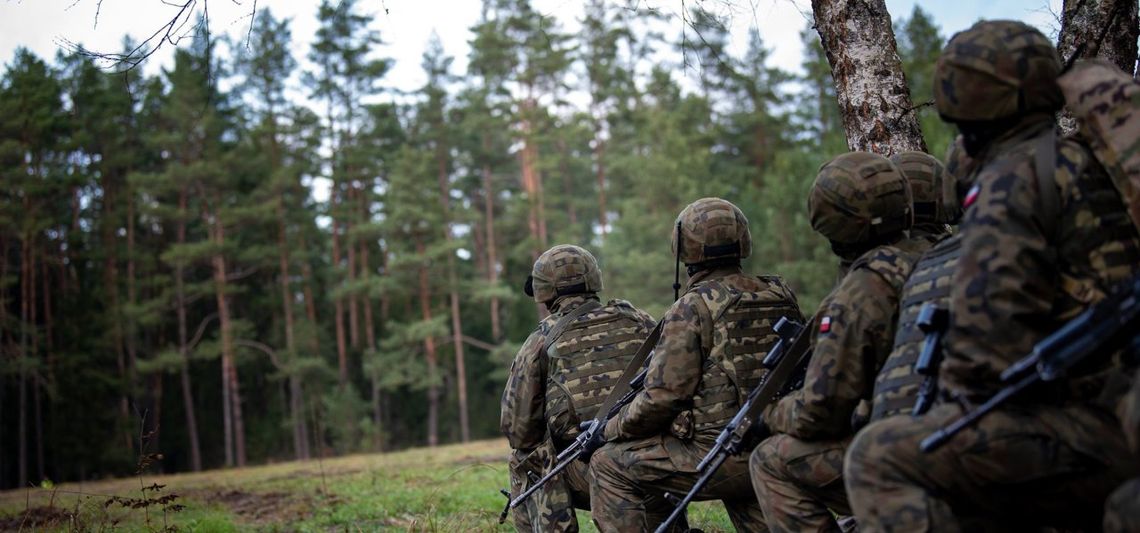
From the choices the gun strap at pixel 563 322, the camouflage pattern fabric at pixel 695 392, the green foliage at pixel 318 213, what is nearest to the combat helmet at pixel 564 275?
the gun strap at pixel 563 322

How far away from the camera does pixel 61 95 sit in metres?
38.9

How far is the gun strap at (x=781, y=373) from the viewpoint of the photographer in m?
4.42

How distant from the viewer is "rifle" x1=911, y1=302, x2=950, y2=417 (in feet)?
10.6

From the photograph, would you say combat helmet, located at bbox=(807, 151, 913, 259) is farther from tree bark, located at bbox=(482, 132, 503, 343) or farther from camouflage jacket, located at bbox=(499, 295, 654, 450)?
tree bark, located at bbox=(482, 132, 503, 343)

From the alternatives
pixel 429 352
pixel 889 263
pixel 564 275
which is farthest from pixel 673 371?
pixel 429 352

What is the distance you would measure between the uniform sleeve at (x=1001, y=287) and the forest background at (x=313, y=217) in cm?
3182

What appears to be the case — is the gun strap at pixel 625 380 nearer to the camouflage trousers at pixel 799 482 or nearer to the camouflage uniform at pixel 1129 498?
the camouflage trousers at pixel 799 482

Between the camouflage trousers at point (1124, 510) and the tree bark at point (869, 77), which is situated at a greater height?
the tree bark at point (869, 77)

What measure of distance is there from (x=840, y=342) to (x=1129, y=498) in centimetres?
137

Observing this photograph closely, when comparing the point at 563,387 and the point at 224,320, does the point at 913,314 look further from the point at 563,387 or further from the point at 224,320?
the point at 224,320

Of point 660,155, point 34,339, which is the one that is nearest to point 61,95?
point 34,339

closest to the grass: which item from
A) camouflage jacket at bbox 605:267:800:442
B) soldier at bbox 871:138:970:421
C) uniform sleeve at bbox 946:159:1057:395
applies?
camouflage jacket at bbox 605:267:800:442

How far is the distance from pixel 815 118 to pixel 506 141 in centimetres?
1487

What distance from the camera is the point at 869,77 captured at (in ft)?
21.9
